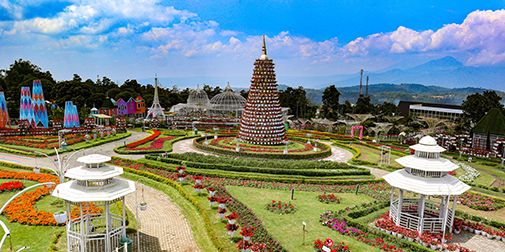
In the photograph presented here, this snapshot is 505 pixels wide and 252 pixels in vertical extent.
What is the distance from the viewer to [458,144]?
51.1 meters

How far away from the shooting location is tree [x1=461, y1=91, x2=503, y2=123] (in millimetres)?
56375

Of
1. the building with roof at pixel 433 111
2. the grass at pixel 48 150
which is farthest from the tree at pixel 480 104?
the grass at pixel 48 150

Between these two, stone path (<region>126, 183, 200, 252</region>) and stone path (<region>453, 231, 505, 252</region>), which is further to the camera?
stone path (<region>453, 231, 505, 252</region>)

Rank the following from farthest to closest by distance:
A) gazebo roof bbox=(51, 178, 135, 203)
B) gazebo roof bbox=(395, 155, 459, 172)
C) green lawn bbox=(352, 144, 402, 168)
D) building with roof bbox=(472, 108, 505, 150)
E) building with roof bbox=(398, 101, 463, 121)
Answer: building with roof bbox=(398, 101, 463, 121) → building with roof bbox=(472, 108, 505, 150) → green lawn bbox=(352, 144, 402, 168) → gazebo roof bbox=(395, 155, 459, 172) → gazebo roof bbox=(51, 178, 135, 203)

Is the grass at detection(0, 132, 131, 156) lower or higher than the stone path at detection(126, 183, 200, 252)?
higher

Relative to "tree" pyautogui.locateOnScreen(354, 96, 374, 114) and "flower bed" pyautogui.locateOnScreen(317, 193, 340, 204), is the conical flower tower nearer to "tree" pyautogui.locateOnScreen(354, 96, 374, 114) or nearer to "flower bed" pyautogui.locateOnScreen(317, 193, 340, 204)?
"flower bed" pyautogui.locateOnScreen(317, 193, 340, 204)

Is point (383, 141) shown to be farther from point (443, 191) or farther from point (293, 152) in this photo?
point (443, 191)

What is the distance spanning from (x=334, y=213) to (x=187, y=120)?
154 ft

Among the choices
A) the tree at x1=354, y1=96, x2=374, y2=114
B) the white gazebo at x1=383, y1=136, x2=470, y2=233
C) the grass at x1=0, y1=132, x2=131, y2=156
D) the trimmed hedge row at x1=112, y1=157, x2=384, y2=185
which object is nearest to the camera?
the white gazebo at x1=383, y1=136, x2=470, y2=233

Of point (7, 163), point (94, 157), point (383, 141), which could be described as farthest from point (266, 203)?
point (383, 141)

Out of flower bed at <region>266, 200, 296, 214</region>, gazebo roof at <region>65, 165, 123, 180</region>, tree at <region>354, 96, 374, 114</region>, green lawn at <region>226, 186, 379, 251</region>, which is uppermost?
tree at <region>354, 96, 374, 114</region>

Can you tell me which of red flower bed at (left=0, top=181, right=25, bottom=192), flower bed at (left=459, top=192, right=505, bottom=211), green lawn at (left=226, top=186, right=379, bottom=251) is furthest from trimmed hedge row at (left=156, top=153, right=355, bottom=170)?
red flower bed at (left=0, top=181, right=25, bottom=192)

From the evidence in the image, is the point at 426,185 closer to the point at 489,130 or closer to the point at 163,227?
the point at 163,227

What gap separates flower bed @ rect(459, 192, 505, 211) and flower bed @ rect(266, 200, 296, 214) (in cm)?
1286
